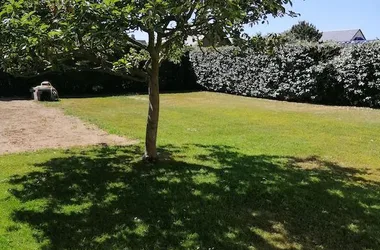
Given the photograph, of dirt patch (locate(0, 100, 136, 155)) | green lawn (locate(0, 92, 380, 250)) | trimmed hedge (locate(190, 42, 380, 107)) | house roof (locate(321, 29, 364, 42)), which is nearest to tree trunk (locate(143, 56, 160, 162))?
green lawn (locate(0, 92, 380, 250))

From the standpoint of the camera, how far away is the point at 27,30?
4180 millimetres

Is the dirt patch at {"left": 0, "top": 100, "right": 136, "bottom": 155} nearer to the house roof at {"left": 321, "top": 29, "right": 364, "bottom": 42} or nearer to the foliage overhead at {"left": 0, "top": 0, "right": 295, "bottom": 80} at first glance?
the foliage overhead at {"left": 0, "top": 0, "right": 295, "bottom": 80}

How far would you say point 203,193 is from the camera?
17.5 ft

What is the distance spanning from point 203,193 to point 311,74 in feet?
37.5

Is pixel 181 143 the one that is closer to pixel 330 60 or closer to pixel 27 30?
pixel 27 30

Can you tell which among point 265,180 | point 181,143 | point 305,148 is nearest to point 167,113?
point 181,143

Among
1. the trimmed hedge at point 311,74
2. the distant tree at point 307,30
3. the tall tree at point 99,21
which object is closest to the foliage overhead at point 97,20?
the tall tree at point 99,21

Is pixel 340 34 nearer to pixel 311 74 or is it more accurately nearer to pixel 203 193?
pixel 311 74

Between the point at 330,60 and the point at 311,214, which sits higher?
the point at 330,60

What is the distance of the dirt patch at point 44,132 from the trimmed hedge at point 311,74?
14.2 ft

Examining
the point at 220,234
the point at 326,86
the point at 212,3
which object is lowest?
the point at 220,234

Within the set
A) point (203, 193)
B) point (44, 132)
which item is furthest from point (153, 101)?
point (44, 132)

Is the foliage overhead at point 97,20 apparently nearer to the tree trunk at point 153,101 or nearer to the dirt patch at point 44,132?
the tree trunk at point 153,101

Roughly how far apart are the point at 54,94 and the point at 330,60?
11167mm
